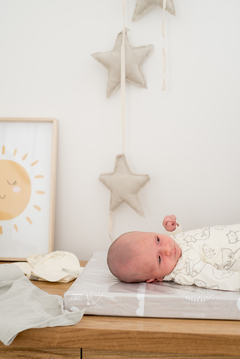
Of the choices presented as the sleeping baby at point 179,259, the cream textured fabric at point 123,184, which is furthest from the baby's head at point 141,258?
the cream textured fabric at point 123,184

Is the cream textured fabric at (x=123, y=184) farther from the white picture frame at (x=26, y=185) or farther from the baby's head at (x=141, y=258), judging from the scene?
the baby's head at (x=141, y=258)

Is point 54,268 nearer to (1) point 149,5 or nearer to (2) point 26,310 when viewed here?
(2) point 26,310

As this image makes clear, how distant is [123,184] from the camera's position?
4.82 ft

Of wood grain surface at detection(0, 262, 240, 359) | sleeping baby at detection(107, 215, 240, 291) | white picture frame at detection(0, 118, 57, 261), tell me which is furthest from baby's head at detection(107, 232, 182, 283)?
white picture frame at detection(0, 118, 57, 261)

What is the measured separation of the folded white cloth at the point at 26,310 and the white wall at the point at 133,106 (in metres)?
0.54

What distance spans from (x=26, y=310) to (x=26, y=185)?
78 centimetres

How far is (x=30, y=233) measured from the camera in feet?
5.03

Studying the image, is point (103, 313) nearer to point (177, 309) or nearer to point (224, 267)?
point (177, 309)

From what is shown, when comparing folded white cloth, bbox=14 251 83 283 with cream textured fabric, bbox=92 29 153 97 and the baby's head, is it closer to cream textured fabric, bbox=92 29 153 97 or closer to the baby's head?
the baby's head

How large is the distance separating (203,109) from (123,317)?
1048mm

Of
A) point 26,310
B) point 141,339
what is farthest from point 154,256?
point 26,310

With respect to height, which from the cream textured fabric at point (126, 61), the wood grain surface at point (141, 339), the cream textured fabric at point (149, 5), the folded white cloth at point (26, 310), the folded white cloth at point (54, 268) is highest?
the cream textured fabric at point (149, 5)

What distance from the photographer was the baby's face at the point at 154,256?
40.5 inches

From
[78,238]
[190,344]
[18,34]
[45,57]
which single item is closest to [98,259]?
[78,238]
